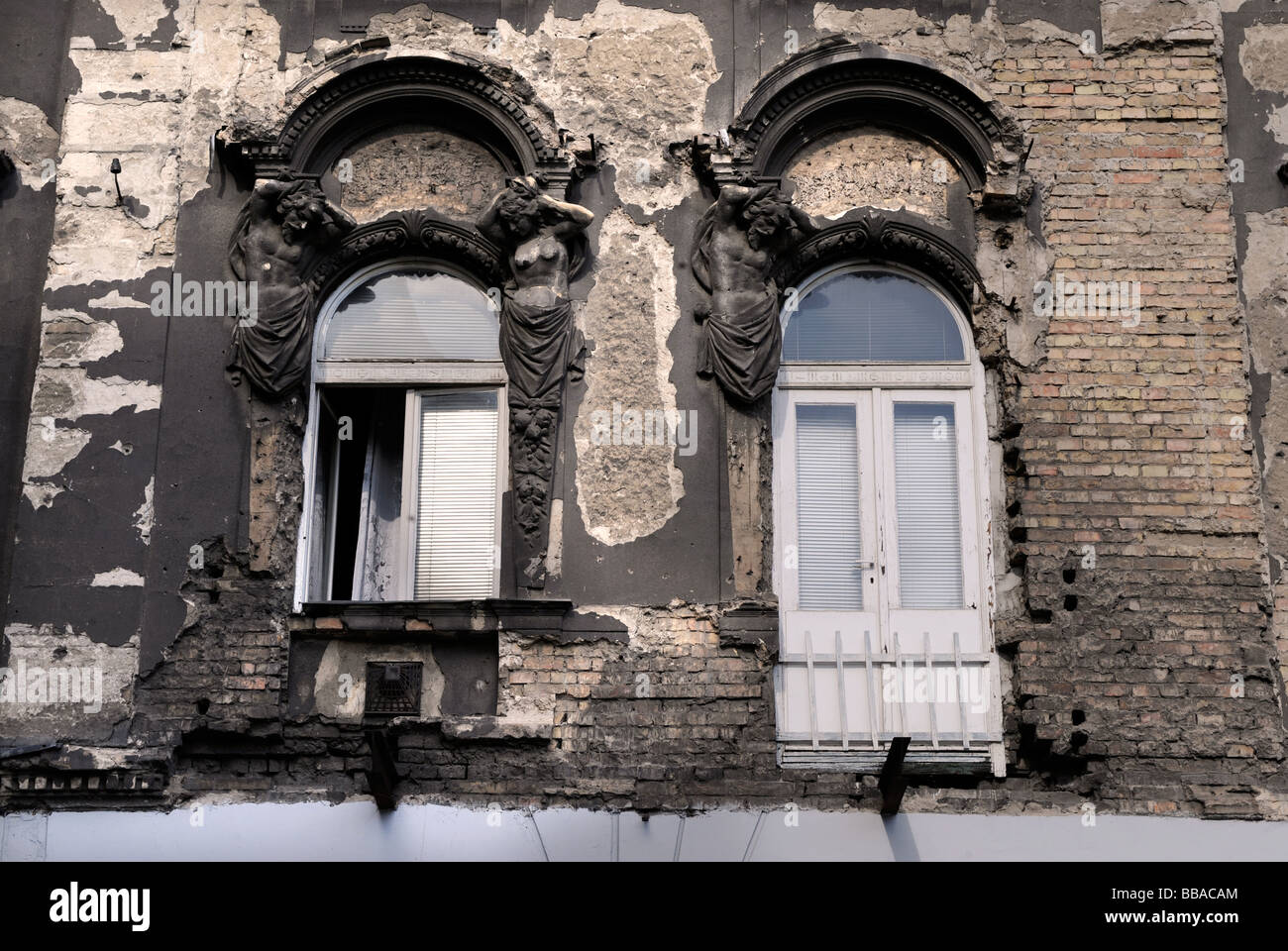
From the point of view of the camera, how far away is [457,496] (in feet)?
27.4

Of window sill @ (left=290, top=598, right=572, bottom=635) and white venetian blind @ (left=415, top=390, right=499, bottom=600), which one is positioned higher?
white venetian blind @ (left=415, top=390, right=499, bottom=600)

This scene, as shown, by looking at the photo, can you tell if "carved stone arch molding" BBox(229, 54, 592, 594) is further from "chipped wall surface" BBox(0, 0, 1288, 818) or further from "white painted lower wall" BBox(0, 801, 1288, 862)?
"white painted lower wall" BBox(0, 801, 1288, 862)

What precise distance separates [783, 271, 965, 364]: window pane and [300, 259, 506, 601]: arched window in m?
1.62

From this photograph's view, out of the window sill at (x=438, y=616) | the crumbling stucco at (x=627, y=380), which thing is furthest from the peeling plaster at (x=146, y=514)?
the crumbling stucco at (x=627, y=380)

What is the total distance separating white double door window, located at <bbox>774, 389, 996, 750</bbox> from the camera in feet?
26.2

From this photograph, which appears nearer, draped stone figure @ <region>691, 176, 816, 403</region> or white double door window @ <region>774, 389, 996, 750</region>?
white double door window @ <region>774, 389, 996, 750</region>

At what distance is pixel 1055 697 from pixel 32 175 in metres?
5.82

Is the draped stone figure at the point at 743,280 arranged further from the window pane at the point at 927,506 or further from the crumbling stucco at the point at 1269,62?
the crumbling stucco at the point at 1269,62

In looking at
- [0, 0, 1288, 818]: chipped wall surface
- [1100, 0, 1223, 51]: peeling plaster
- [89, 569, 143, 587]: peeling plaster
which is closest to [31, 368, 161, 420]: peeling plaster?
[0, 0, 1288, 818]: chipped wall surface

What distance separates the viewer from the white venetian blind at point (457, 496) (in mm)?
8219

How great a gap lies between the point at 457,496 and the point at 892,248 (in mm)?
2584

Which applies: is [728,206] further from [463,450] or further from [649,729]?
[649,729]
